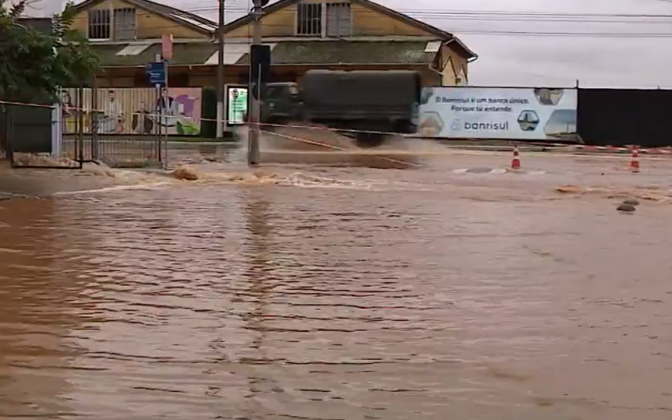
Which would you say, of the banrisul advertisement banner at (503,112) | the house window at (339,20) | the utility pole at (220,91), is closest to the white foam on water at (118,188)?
the banrisul advertisement banner at (503,112)

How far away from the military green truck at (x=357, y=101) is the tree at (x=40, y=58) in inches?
789

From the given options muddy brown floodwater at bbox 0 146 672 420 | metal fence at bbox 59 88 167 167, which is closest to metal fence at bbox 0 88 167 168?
metal fence at bbox 59 88 167 167

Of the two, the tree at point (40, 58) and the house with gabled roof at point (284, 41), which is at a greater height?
the house with gabled roof at point (284, 41)

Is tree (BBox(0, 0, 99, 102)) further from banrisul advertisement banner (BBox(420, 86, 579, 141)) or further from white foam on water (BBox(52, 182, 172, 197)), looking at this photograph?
banrisul advertisement banner (BBox(420, 86, 579, 141))

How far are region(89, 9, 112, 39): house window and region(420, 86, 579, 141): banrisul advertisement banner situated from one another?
19288 mm

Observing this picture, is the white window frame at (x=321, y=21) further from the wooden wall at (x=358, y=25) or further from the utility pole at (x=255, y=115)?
the utility pole at (x=255, y=115)

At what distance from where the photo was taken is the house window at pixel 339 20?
48.3 metres

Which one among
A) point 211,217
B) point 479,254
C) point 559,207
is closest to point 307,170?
point 559,207

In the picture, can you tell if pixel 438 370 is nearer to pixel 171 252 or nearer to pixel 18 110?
pixel 171 252

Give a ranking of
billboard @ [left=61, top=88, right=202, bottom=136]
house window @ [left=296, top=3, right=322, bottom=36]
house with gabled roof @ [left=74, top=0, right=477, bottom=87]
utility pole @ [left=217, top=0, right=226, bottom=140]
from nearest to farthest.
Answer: billboard @ [left=61, top=88, right=202, bottom=136]
utility pole @ [left=217, top=0, right=226, bottom=140]
house with gabled roof @ [left=74, top=0, right=477, bottom=87]
house window @ [left=296, top=3, right=322, bottom=36]

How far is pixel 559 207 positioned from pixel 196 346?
9569mm

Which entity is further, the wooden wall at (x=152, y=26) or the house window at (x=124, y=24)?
the house window at (x=124, y=24)

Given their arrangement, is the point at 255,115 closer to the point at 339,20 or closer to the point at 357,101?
the point at 357,101

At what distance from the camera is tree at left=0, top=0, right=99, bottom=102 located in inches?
596
